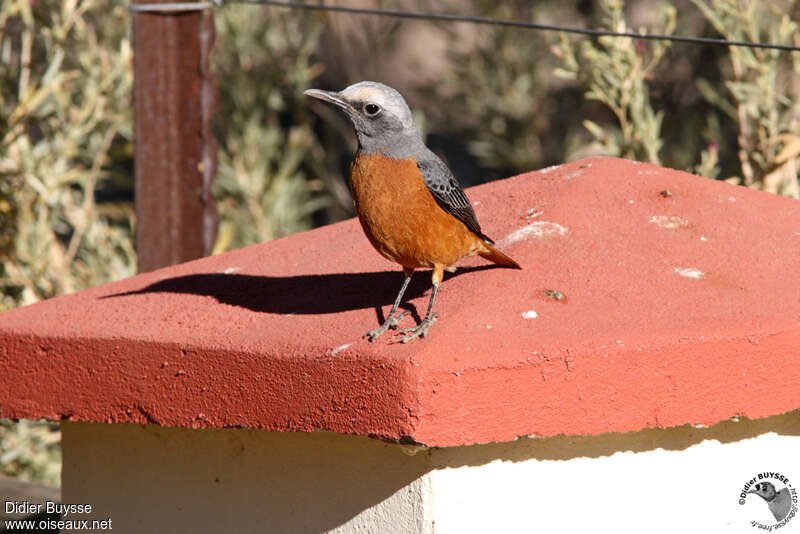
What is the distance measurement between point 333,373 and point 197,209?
7.11 feet

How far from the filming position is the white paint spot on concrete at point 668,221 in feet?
9.00

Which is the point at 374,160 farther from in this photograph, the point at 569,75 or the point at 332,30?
the point at 332,30

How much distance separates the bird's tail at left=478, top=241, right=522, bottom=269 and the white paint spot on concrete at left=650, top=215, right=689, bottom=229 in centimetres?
49

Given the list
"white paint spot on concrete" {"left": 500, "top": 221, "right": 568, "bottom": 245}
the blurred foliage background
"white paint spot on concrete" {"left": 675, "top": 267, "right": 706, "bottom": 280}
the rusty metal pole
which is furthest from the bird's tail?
the blurred foliage background

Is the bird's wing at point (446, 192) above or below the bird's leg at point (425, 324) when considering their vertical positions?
above

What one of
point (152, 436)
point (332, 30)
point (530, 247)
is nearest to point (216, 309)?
point (152, 436)

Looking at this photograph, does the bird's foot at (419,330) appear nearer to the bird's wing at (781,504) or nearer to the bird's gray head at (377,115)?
the bird's gray head at (377,115)

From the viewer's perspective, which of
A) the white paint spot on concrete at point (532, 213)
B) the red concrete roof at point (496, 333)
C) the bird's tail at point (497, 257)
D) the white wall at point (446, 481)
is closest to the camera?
the red concrete roof at point (496, 333)

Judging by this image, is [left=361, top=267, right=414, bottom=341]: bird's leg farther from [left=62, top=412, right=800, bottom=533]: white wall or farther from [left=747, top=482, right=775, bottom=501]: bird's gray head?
[left=747, top=482, right=775, bottom=501]: bird's gray head

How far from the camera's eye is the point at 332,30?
8094mm

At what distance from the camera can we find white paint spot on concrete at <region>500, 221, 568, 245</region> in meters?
2.71

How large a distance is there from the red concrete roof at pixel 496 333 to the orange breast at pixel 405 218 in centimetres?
10

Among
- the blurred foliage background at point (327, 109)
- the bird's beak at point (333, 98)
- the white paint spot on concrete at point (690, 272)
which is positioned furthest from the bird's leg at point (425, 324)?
the blurred foliage background at point (327, 109)

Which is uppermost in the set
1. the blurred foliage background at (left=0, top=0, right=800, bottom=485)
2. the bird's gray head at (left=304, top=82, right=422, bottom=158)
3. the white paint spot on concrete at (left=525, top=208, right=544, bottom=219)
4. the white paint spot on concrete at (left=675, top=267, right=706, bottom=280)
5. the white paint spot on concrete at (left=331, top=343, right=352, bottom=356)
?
the blurred foliage background at (left=0, top=0, right=800, bottom=485)
